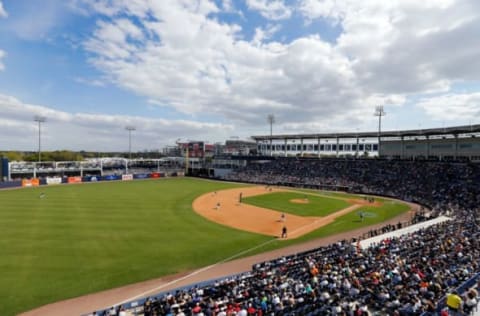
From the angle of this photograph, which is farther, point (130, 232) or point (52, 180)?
point (52, 180)

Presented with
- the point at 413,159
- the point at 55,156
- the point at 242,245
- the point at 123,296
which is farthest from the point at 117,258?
the point at 55,156

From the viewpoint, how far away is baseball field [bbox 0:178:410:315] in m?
16.3

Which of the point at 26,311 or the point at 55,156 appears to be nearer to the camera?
the point at 26,311

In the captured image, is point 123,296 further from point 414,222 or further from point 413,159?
point 413,159

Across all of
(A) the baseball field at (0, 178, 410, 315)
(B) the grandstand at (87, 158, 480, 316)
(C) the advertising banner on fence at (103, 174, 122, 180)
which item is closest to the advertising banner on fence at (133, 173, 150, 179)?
(C) the advertising banner on fence at (103, 174, 122, 180)

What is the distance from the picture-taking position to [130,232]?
25062mm

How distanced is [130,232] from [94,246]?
3.99m

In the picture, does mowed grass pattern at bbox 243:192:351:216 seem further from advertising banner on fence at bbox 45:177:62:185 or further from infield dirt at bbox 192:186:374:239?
advertising banner on fence at bbox 45:177:62:185

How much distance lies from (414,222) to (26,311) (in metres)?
32.4

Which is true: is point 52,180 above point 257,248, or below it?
above

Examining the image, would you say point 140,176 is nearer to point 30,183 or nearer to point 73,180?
point 73,180

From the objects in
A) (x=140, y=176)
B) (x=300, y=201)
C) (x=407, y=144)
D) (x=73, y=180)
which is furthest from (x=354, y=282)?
(x=140, y=176)

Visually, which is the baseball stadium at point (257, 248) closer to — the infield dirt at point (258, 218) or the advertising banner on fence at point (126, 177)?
the infield dirt at point (258, 218)

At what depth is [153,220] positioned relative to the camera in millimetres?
29703
